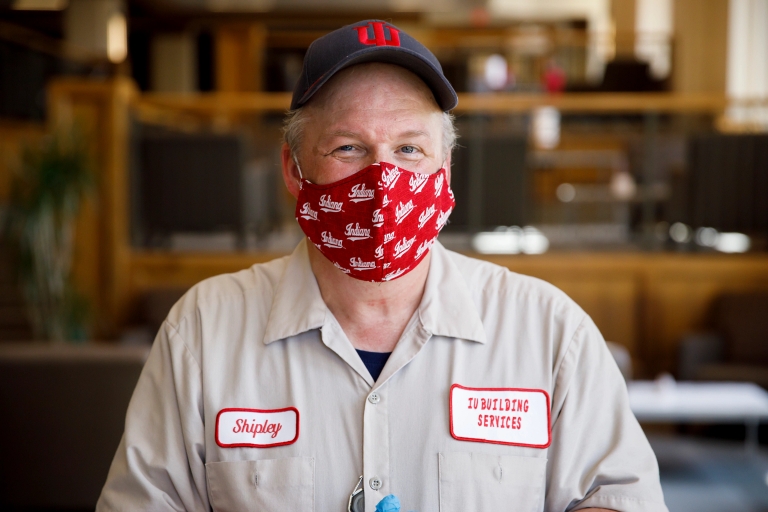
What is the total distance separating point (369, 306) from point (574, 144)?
29.7 ft

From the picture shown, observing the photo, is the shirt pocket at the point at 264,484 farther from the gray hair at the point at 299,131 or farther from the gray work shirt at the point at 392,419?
the gray hair at the point at 299,131

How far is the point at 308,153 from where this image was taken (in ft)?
4.42

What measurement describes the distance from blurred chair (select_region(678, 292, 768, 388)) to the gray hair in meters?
3.50

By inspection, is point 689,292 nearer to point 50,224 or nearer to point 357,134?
point 50,224

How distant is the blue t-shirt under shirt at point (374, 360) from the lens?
1.32 m

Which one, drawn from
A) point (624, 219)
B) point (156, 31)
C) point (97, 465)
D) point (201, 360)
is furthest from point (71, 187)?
point (156, 31)

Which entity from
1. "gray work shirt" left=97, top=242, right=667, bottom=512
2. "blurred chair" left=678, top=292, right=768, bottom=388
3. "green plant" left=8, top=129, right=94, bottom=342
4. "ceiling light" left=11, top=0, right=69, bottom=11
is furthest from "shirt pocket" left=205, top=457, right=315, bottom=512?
"ceiling light" left=11, top=0, right=69, bottom=11

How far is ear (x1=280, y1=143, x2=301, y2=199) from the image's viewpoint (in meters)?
1.40

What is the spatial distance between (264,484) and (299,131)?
590 mm

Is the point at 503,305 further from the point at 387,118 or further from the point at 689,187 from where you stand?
the point at 689,187

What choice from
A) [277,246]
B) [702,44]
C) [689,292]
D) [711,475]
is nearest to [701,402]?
[711,475]

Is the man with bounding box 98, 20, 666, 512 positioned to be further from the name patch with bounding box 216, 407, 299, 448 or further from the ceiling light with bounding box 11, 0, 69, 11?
the ceiling light with bounding box 11, 0, 69, 11

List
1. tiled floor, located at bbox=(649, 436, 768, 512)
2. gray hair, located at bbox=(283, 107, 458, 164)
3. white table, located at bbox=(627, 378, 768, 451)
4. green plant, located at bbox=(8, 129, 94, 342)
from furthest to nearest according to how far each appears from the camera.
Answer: green plant, located at bbox=(8, 129, 94, 342)
white table, located at bbox=(627, 378, 768, 451)
tiled floor, located at bbox=(649, 436, 768, 512)
gray hair, located at bbox=(283, 107, 458, 164)

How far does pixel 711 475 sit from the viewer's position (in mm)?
3736
